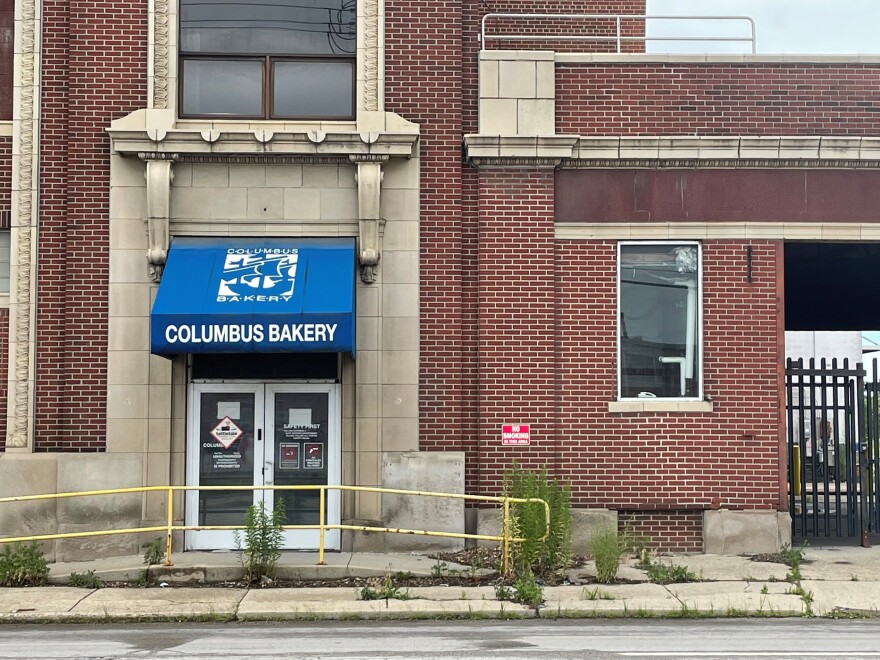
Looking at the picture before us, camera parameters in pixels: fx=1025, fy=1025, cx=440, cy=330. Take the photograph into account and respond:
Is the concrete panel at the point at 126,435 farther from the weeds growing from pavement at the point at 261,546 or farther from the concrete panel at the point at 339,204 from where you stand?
the concrete panel at the point at 339,204

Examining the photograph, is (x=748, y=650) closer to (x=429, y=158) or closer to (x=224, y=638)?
(x=224, y=638)

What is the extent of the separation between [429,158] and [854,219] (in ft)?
18.7

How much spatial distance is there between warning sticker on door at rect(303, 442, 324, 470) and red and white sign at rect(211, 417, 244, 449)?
2.93ft

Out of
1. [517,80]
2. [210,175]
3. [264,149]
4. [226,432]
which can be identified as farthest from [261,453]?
[517,80]

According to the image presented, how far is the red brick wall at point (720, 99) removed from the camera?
13.6 m

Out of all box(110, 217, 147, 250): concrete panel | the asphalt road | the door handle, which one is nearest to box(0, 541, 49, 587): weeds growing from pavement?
the asphalt road

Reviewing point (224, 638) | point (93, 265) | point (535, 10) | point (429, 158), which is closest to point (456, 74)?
point (429, 158)

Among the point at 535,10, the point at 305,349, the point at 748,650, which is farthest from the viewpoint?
the point at 535,10

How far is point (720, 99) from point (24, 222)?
929cm

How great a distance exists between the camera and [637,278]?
45.1 feet

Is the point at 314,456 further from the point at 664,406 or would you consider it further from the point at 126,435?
the point at 664,406

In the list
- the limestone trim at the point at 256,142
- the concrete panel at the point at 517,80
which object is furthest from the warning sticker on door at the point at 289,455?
the concrete panel at the point at 517,80

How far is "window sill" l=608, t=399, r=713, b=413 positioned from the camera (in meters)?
13.4

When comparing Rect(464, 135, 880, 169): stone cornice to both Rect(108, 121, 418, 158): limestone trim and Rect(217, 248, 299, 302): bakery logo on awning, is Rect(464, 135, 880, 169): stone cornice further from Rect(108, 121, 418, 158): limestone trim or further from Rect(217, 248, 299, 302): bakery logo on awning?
Rect(217, 248, 299, 302): bakery logo on awning
